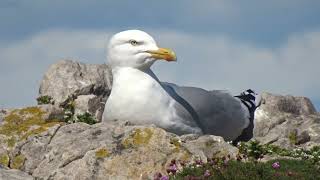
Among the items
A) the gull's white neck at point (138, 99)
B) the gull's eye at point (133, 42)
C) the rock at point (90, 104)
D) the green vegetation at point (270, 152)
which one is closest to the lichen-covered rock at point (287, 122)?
the green vegetation at point (270, 152)

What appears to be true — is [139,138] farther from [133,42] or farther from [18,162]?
[18,162]

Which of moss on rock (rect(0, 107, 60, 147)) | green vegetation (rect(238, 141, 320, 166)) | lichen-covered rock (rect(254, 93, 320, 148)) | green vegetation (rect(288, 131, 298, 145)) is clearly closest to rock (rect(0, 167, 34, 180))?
moss on rock (rect(0, 107, 60, 147))

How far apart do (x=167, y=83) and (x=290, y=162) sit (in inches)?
114

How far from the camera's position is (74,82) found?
25141 mm

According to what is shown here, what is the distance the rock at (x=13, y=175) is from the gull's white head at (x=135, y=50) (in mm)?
2936

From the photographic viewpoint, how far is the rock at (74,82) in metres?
24.5

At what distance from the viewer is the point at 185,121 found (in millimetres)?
13484

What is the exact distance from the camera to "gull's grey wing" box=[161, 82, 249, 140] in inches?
542

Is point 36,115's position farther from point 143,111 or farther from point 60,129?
point 143,111

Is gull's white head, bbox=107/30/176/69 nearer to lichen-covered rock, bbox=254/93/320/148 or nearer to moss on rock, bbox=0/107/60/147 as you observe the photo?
moss on rock, bbox=0/107/60/147

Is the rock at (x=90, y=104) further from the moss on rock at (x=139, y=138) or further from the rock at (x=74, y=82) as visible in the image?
the moss on rock at (x=139, y=138)

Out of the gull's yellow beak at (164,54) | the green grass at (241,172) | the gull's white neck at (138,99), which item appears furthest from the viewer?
the gull's yellow beak at (164,54)

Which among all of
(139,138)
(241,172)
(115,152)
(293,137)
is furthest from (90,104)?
(241,172)

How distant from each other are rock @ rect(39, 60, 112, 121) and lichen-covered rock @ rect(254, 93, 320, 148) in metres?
5.40
